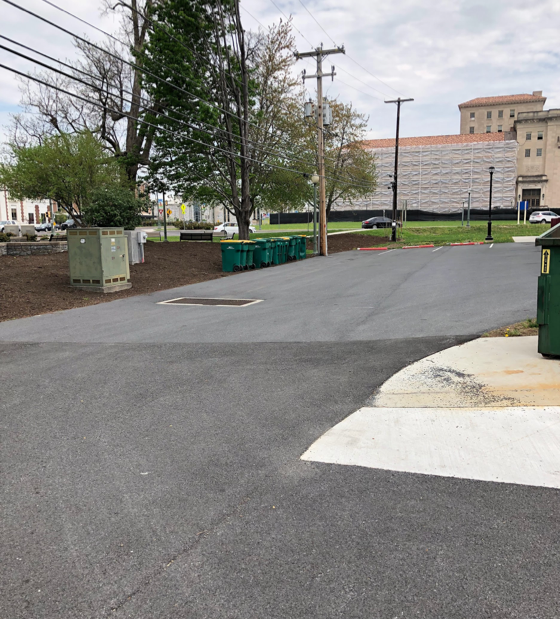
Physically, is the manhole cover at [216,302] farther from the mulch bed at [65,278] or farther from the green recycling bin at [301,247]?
the green recycling bin at [301,247]

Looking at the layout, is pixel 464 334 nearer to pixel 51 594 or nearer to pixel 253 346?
pixel 253 346

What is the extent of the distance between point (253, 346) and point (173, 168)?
2326cm

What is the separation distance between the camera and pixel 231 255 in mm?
20672

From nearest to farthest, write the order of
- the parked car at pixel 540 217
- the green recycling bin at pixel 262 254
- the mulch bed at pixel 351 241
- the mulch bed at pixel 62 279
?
the mulch bed at pixel 62 279 → the green recycling bin at pixel 262 254 → the mulch bed at pixel 351 241 → the parked car at pixel 540 217

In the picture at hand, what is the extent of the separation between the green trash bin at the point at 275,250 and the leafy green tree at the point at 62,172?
25.9ft

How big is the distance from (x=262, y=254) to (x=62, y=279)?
9.27 meters

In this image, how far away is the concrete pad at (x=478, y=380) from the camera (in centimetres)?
518

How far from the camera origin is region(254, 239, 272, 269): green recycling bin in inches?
882

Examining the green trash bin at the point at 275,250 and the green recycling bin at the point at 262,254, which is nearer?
the green recycling bin at the point at 262,254

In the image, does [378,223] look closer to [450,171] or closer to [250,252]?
[450,171]

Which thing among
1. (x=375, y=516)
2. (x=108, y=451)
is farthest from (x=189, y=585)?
(x=108, y=451)

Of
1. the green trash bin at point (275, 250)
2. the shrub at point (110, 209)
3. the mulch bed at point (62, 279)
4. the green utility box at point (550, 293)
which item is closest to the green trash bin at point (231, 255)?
the mulch bed at point (62, 279)

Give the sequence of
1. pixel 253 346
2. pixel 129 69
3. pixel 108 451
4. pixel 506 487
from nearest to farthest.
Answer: pixel 506 487 → pixel 108 451 → pixel 253 346 → pixel 129 69

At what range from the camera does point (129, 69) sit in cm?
3098
